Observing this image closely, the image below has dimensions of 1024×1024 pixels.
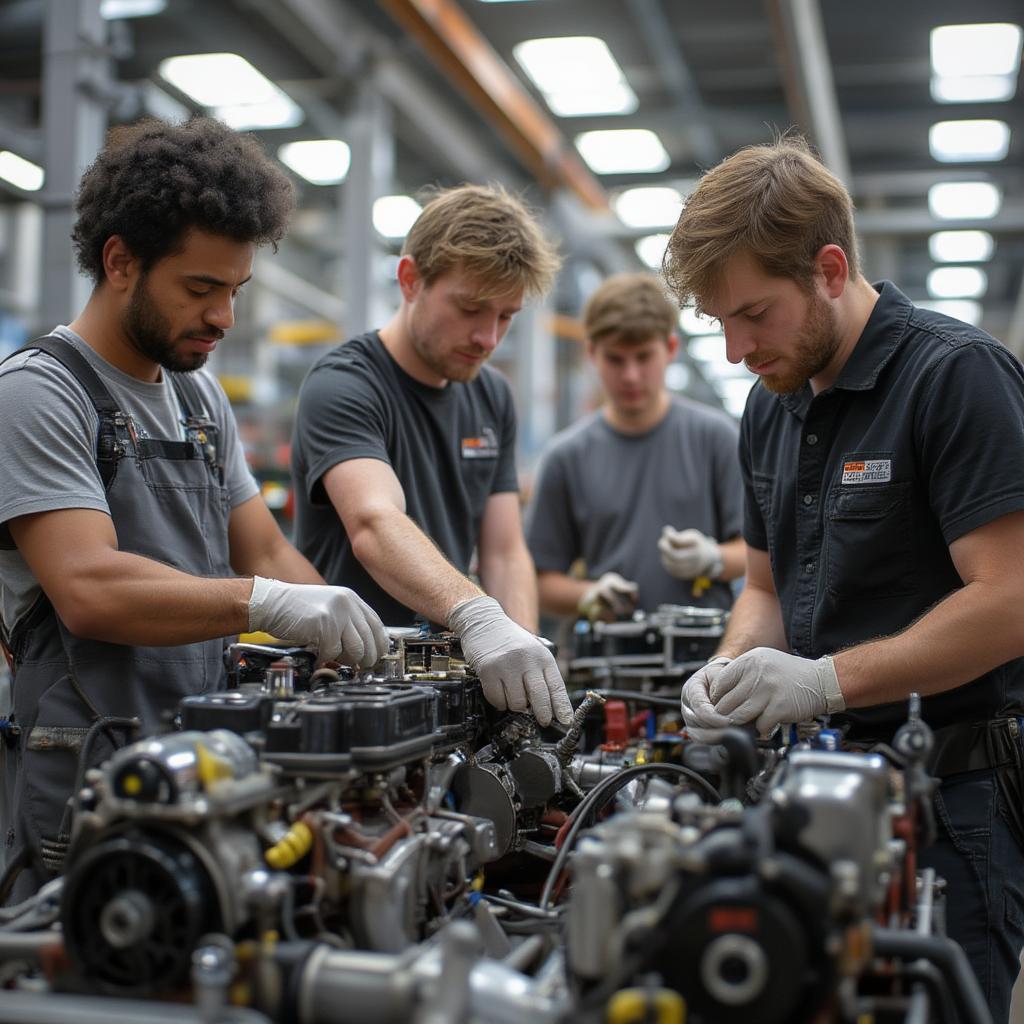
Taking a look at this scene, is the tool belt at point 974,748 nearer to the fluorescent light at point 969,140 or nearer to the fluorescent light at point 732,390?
the fluorescent light at point 969,140

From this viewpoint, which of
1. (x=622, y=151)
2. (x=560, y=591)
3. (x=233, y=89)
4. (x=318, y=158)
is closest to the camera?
(x=560, y=591)

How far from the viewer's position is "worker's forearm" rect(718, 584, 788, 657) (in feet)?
7.47

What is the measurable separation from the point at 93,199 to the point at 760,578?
154cm

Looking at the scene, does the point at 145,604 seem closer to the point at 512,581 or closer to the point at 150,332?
the point at 150,332

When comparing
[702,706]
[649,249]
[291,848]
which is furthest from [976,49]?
[291,848]

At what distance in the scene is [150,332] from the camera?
6.68 feet

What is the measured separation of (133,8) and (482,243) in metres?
4.37

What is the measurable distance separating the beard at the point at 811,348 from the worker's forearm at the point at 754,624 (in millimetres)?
543

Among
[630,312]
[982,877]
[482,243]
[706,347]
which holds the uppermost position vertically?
[706,347]

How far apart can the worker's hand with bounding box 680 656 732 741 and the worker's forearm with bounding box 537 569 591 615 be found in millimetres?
1437

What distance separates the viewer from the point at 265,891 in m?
1.21

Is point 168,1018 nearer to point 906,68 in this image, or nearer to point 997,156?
point 906,68

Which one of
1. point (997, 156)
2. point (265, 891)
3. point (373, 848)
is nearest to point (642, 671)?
point (373, 848)

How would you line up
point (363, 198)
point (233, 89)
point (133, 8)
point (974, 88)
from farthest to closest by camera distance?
point (233, 89) → point (974, 88) → point (363, 198) → point (133, 8)
